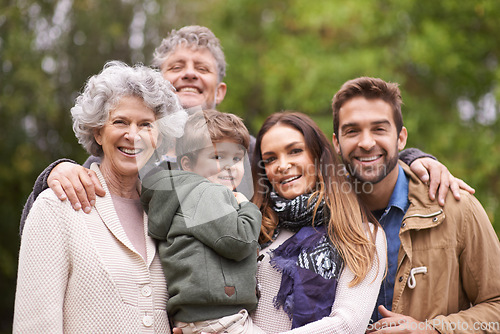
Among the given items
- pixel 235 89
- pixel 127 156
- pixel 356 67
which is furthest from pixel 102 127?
pixel 235 89

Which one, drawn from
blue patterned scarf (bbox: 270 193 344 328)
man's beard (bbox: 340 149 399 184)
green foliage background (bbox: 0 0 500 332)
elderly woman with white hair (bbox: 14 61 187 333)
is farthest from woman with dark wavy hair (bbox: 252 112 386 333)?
green foliage background (bbox: 0 0 500 332)

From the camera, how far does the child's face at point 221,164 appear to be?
2.97 m

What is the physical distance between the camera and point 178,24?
1145cm

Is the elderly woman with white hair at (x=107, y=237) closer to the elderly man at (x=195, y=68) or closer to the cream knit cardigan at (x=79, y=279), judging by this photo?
the cream knit cardigan at (x=79, y=279)

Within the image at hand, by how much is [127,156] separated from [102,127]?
0.21m

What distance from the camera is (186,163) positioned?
10.0ft

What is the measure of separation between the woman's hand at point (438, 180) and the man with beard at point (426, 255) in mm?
45

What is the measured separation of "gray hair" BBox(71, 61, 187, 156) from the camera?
9.04 ft

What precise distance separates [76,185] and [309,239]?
1270 mm

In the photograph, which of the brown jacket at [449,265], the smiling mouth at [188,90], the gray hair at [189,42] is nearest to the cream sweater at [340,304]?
the brown jacket at [449,265]

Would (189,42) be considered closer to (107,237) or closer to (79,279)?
(107,237)

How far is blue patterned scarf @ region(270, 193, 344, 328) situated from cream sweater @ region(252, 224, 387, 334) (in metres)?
0.05

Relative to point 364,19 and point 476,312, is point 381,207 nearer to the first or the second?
point 476,312

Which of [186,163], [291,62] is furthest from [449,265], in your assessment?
[291,62]
